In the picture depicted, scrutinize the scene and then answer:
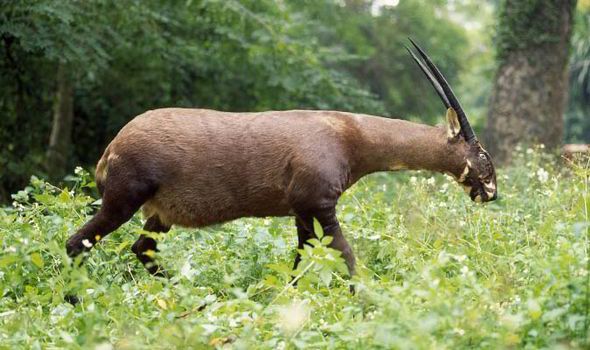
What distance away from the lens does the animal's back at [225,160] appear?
6312mm

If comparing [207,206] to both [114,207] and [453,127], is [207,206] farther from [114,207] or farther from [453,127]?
[453,127]

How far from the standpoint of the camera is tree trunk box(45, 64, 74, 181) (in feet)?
42.8

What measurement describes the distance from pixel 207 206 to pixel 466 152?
195 cm

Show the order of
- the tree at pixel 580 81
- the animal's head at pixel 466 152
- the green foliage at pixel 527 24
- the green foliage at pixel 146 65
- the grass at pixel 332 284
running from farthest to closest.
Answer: the tree at pixel 580 81
the green foliage at pixel 527 24
the green foliage at pixel 146 65
the animal's head at pixel 466 152
the grass at pixel 332 284

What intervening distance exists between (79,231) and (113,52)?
21.8 feet

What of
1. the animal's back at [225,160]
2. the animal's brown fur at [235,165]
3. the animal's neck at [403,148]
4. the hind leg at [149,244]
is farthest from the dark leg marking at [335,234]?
the hind leg at [149,244]

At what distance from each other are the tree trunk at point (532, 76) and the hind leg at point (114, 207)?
24.6 ft

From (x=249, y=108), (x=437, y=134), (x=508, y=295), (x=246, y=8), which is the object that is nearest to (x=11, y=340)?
(x=508, y=295)

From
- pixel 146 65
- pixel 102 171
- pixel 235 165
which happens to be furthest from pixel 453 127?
pixel 146 65

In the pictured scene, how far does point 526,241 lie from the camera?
659cm

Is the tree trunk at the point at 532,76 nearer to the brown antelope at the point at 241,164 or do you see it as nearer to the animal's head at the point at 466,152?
the animal's head at the point at 466,152

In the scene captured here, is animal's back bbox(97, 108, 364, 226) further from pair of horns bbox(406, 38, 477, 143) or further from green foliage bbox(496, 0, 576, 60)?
green foliage bbox(496, 0, 576, 60)

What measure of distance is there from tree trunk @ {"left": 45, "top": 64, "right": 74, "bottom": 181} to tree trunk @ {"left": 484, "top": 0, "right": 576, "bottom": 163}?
6017 mm

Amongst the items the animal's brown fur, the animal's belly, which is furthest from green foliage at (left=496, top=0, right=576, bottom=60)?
the animal's belly
